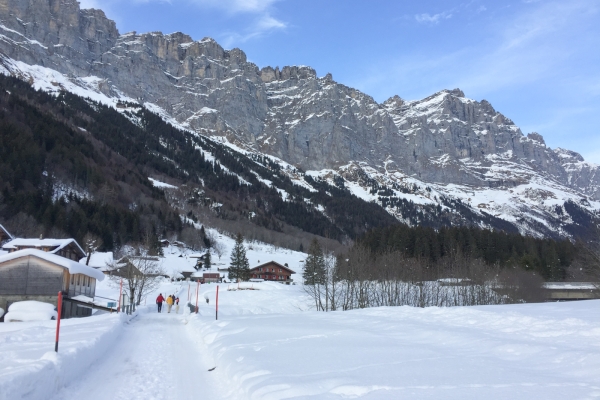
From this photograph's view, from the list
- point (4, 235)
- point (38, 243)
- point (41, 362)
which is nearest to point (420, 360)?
point (41, 362)

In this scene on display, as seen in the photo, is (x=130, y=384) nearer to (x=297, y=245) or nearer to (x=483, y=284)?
(x=483, y=284)

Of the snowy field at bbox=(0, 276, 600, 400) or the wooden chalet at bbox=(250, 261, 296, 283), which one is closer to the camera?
the snowy field at bbox=(0, 276, 600, 400)

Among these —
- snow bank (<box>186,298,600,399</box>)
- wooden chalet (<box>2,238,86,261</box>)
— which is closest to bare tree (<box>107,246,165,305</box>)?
wooden chalet (<box>2,238,86,261</box>)

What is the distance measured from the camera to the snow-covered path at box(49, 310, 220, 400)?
27.6ft

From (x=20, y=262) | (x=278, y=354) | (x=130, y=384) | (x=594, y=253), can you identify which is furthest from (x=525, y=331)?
(x=20, y=262)

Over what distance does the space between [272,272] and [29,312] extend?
258 ft

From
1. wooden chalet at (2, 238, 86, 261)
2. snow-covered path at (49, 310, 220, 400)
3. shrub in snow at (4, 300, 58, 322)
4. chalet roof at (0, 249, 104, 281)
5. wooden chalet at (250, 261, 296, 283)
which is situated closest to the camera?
snow-covered path at (49, 310, 220, 400)

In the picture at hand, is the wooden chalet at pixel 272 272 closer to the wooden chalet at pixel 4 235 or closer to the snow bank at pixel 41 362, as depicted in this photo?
the wooden chalet at pixel 4 235

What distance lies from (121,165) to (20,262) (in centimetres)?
13750

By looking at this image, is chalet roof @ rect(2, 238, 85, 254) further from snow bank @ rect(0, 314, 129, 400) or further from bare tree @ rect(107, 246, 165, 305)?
snow bank @ rect(0, 314, 129, 400)

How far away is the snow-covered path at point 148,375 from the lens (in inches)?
331

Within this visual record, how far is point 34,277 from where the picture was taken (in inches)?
1405

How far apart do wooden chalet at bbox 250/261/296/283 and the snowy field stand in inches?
3461

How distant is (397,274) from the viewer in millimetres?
51562
